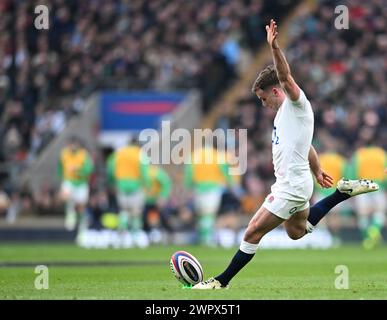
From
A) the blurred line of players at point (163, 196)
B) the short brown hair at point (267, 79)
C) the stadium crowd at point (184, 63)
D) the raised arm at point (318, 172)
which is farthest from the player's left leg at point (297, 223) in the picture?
the stadium crowd at point (184, 63)

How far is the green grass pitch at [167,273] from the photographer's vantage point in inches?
425

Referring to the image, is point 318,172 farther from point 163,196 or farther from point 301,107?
point 163,196

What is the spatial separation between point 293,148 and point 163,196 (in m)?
13.7

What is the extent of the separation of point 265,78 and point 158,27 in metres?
19.1

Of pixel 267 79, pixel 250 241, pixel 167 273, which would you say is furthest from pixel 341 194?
pixel 167 273

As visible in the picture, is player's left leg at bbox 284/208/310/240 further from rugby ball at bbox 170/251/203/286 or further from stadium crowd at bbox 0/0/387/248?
stadium crowd at bbox 0/0/387/248

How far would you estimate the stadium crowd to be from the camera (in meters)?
26.8

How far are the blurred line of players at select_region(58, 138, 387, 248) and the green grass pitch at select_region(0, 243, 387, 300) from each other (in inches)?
58.6

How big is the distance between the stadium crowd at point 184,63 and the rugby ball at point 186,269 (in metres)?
14.2

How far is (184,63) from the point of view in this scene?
28891mm

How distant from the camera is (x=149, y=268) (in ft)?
51.5

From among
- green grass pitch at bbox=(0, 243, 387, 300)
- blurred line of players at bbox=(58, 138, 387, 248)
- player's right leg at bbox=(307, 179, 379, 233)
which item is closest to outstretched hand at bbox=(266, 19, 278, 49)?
player's right leg at bbox=(307, 179, 379, 233)

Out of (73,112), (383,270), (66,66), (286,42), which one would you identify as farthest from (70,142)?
(383,270)

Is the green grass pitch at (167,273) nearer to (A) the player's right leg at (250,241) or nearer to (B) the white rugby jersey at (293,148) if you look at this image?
(A) the player's right leg at (250,241)
